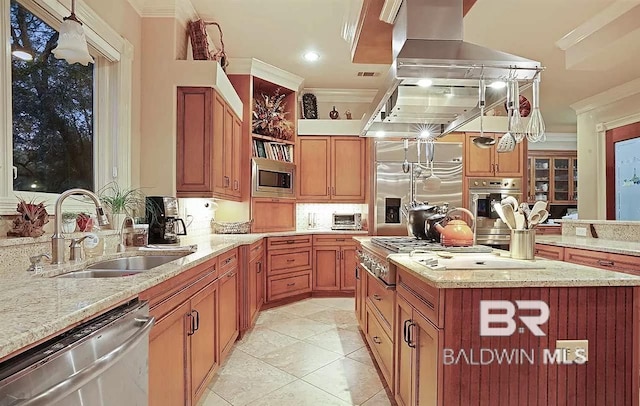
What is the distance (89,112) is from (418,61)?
2.26m

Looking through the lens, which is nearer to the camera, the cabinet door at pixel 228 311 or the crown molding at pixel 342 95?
the cabinet door at pixel 228 311

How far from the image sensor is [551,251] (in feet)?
12.0

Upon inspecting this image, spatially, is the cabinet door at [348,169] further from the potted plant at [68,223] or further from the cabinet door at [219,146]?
the potted plant at [68,223]

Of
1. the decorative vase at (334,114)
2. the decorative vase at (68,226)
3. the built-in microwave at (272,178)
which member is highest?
the decorative vase at (334,114)

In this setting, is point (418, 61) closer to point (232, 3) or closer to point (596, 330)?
point (596, 330)

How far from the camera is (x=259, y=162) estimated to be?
175 inches

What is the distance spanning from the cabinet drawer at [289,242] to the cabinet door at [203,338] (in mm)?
1868

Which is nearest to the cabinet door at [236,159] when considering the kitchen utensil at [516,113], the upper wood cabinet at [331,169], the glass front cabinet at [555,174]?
the upper wood cabinet at [331,169]

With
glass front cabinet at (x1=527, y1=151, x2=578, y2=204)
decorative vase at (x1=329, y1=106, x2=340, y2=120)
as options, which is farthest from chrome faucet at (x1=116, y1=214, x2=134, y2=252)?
glass front cabinet at (x1=527, y1=151, x2=578, y2=204)

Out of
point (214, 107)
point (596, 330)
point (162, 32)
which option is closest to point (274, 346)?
point (214, 107)

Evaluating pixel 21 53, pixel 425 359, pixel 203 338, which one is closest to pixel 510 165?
pixel 425 359

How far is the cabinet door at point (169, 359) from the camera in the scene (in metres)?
1.49

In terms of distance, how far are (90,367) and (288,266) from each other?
359 centimetres

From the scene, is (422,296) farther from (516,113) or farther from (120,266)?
(120,266)
